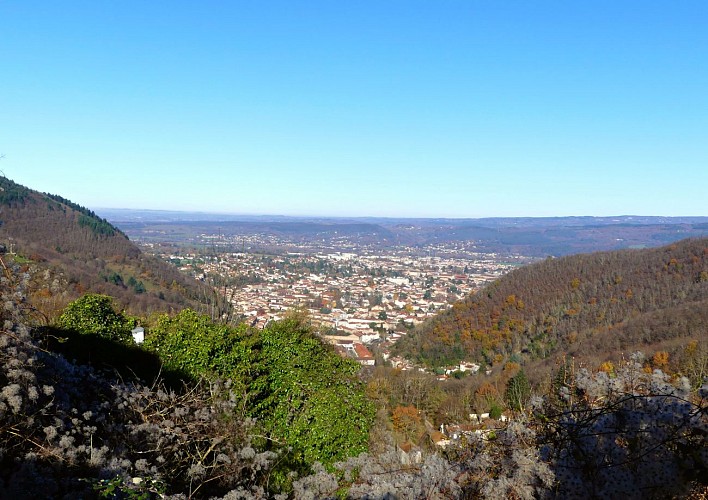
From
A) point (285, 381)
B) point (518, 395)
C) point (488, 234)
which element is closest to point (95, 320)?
point (285, 381)

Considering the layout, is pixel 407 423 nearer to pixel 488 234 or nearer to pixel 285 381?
pixel 285 381

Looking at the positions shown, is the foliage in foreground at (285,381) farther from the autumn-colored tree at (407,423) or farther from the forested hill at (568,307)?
the forested hill at (568,307)

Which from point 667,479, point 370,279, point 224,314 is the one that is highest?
point 667,479

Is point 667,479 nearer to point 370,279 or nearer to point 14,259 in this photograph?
point 14,259

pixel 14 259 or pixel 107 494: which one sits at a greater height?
pixel 14 259

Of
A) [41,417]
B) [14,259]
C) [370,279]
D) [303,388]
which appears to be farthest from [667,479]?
[370,279]

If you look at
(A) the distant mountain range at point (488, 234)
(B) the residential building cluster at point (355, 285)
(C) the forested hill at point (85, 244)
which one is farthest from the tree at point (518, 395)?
(A) the distant mountain range at point (488, 234)

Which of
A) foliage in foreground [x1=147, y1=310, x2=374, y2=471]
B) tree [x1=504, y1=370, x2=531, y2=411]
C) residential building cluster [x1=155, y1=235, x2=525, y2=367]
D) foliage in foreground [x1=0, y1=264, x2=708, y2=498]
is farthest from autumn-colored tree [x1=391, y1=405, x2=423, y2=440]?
foliage in foreground [x1=0, y1=264, x2=708, y2=498]
